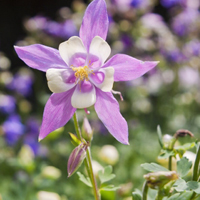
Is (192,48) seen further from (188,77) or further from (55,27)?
(55,27)

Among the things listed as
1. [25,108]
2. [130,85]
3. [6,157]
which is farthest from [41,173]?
[130,85]

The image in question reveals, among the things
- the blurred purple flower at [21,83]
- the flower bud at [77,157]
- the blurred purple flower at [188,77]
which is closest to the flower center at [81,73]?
the flower bud at [77,157]

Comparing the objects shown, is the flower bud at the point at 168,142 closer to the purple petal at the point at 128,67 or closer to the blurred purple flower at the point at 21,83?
the purple petal at the point at 128,67

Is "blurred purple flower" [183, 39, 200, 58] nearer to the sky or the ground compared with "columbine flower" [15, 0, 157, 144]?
nearer to the ground

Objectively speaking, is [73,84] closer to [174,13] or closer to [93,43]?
[93,43]

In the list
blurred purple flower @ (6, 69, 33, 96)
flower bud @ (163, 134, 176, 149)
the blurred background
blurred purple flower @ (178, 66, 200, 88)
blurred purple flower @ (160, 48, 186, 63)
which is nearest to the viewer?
flower bud @ (163, 134, 176, 149)

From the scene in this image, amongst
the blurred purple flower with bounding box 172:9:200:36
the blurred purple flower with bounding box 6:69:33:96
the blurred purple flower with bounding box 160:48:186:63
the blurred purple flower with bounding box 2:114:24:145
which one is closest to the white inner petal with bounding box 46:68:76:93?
the blurred purple flower with bounding box 2:114:24:145

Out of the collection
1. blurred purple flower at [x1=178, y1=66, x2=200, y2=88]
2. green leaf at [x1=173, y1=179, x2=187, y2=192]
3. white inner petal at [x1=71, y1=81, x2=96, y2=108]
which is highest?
white inner petal at [x1=71, y1=81, x2=96, y2=108]

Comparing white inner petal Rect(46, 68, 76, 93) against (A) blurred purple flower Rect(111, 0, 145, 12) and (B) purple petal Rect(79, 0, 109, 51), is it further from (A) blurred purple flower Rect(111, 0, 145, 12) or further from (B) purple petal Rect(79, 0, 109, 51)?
(A) blurred purple flower Rect(111, 0, 145, 12)
